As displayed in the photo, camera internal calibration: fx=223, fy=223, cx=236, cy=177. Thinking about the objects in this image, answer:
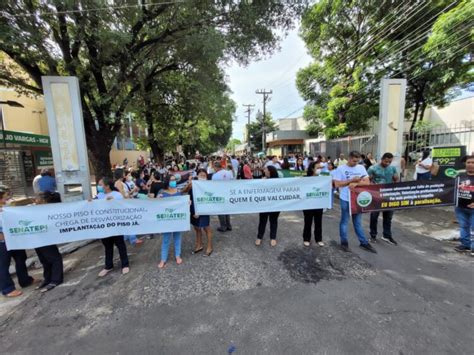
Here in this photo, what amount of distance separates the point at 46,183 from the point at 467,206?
9355mm

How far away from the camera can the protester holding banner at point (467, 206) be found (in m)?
4.17

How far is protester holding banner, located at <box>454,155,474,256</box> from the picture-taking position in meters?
4.17

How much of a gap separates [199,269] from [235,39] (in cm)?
790

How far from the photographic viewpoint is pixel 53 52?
641 centimetres

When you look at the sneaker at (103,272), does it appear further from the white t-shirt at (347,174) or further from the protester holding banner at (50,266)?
the white t-shirt at (347,174)

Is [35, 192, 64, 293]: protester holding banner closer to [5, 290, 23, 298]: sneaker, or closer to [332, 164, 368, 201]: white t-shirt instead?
[5, 290, 23, 298]: sneaker

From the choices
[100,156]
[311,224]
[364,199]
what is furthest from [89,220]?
[364,199]

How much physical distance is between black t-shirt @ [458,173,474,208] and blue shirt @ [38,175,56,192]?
917cm

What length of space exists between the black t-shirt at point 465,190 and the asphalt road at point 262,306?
1.02 meters

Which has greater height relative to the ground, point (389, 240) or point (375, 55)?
point (375, 55)

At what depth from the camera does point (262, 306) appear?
289 cm

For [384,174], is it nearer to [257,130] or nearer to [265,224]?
[265,224]

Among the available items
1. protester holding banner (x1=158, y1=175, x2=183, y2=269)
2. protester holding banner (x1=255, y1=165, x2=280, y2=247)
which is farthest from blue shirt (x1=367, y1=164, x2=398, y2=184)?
protester holding banner (x1=158, y1=175, x2=183, y2=269)

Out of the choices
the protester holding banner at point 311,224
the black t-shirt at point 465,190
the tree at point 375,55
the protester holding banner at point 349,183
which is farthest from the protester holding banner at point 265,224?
the tree at point 375,55
